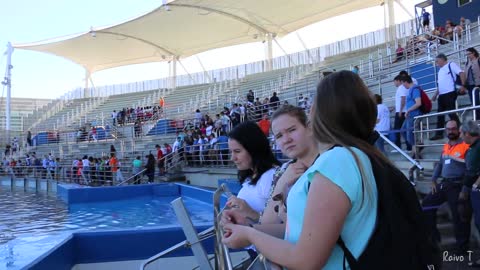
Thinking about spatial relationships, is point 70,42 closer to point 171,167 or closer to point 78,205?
point 171,167

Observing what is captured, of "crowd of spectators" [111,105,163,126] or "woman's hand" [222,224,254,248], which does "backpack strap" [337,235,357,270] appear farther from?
"crowd of spectators" [111,105,163,126]

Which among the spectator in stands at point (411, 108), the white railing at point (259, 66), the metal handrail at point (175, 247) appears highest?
the white railing at point (259, 66)

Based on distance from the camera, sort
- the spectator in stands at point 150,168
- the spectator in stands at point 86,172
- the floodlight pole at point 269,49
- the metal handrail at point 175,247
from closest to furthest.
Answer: the metal handrail at point 175,247
the spectator in stands at point 150,168
the spectator in stands at point 86,172
the floodlight pole at point 269,49

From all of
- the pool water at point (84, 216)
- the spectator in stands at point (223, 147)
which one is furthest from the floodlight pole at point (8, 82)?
the spectator in stands at point (223, 147)

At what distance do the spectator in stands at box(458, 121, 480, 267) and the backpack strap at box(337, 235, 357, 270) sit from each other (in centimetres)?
315

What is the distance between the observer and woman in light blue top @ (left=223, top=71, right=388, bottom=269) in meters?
1.17

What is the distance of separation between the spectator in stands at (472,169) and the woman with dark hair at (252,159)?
7.44ft

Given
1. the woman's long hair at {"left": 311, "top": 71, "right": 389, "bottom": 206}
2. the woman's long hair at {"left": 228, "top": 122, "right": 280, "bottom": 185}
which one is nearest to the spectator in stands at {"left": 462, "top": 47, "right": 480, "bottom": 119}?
the woman's long hair at {"left": 228, "top": 122, "right": 280, "bottom": 185}

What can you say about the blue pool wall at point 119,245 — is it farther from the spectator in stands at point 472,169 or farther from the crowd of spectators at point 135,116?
the crowd of spectators at point 135,116

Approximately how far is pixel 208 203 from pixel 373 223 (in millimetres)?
9383

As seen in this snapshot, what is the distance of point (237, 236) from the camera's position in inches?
59.8

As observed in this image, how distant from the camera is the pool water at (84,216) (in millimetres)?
7327

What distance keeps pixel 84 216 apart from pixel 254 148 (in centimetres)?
784

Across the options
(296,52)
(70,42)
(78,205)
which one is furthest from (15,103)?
(78,205)
